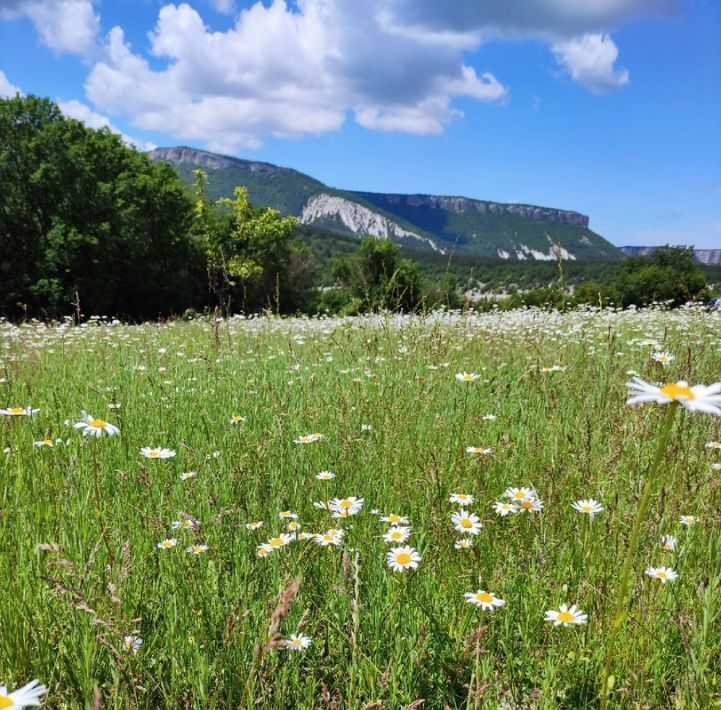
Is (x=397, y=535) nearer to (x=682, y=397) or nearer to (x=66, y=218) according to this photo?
(x=682, y=397)

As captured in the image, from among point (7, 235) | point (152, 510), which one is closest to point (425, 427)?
point (152, 510)

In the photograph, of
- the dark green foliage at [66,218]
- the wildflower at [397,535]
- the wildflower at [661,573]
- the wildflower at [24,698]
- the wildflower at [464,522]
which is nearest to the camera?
the wildflower at [24,698]

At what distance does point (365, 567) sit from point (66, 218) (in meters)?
37.0

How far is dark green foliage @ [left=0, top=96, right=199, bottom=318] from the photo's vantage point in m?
31.8

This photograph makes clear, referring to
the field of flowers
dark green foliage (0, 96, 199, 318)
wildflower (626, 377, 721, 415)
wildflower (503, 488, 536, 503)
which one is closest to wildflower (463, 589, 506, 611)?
the field of flowers

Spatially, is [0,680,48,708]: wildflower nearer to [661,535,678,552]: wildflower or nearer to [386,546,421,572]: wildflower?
[386,546,421,572]: wildflower

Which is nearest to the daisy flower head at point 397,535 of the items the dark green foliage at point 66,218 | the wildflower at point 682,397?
the wildflower at point 682,397

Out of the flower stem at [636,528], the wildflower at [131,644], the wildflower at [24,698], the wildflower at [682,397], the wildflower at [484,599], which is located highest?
the wildflower at [682,397]

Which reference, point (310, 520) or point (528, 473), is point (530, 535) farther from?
point (310, 520)

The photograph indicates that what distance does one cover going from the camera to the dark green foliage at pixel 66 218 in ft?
104

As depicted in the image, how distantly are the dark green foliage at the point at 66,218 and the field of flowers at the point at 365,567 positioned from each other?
3015 cm

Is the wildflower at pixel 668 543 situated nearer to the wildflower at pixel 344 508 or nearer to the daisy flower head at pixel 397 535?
the daisy flower head at pixel 397 535

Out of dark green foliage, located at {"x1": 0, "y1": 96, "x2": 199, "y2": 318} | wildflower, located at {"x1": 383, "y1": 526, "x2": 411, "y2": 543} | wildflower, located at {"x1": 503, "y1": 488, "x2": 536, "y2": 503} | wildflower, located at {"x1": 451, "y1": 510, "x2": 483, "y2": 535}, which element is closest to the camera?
wildflower, located at {"x1": 383, "y1": 526, "x2": 411, "y2": 543}

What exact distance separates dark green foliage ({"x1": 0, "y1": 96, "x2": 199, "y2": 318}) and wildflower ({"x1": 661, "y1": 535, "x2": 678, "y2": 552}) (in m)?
31.7
